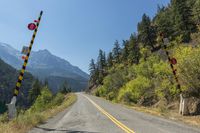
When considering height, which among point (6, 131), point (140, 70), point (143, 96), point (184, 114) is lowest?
point (6, 131)

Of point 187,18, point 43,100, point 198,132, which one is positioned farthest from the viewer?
point 43,100

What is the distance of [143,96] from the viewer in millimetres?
44969

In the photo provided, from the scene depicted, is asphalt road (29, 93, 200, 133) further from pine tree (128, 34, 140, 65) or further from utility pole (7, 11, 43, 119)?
pine tree (128, 34, 140, 65)

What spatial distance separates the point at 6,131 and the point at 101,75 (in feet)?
400

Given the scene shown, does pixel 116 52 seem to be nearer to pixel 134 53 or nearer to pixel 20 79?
pixel 134 53

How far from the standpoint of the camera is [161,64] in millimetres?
45156

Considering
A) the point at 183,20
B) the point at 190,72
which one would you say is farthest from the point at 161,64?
the point at 183,20

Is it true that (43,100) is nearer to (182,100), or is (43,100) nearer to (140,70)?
(140,70)

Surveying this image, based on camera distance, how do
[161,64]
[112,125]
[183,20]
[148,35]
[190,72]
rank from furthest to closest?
[148,35], [183,20], [161,64], [190,72], [112,125]

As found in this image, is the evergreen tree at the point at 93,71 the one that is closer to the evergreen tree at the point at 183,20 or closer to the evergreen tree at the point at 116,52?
the evergreen tree at the point at 116,52

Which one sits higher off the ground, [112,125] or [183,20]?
[183,20]

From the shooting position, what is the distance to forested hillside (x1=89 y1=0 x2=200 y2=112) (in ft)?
76.0

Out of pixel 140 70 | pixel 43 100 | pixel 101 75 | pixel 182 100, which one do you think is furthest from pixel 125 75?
pixel 101 75

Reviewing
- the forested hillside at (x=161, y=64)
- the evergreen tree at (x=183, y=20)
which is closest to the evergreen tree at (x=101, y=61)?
the forested hillside at (x=161, y=64)
